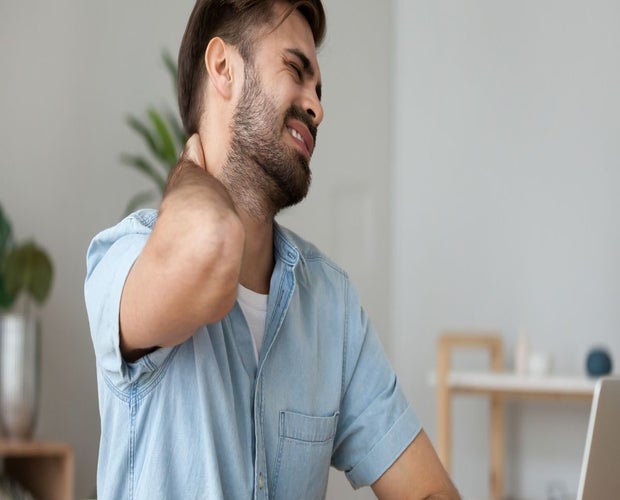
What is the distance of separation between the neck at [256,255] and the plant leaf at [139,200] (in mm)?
1608

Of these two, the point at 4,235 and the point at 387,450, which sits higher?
the point at 4,235

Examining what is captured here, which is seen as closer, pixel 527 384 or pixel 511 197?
pixel 527 384

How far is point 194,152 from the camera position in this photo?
123cm

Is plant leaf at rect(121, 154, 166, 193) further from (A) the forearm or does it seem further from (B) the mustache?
(A) the forearm

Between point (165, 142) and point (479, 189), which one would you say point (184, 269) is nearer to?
point (165, 142)

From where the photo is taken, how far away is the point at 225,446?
1150 mm

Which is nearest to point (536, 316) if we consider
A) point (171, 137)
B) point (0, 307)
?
point (171, 137)

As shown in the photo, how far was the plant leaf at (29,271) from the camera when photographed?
2568 mm

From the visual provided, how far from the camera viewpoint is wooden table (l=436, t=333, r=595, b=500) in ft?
10.8

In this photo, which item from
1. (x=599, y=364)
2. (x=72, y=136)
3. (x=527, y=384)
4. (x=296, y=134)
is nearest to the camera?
(x=296, y=134)

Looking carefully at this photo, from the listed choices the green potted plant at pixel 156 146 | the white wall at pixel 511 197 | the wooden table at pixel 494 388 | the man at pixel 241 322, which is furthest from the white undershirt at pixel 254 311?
the white wall at pixel 511 197

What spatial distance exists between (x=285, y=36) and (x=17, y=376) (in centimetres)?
147

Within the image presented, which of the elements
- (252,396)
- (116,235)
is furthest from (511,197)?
(116,235)

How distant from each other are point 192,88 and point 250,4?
15cm
